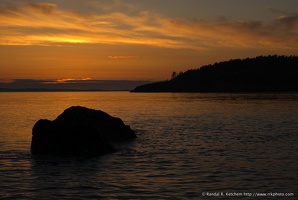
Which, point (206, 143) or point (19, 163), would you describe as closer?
point (19, 163)

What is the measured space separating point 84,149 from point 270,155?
10.3 metres

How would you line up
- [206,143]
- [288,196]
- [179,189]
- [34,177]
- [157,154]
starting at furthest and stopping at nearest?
[206,143]
[157,154]
[34,177]
[179,189]
[288,196]

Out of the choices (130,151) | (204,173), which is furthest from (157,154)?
(204,173)

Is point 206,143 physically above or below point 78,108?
below

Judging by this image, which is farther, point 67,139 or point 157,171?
point 67,139

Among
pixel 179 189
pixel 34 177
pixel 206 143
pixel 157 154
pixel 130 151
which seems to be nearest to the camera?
pixel 179 189

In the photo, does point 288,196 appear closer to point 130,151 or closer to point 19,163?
point 130,151

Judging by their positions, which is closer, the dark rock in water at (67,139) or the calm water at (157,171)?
the calm water at (157,171)

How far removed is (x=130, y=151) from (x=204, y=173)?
7.45 metres

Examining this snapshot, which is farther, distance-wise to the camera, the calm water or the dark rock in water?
the dark rock in water

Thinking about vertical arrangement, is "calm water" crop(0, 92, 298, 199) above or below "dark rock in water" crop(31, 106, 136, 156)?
below

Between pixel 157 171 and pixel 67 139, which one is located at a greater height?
pixel 67 139

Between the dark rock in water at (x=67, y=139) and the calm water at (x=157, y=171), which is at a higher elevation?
the dark rock in water at (x=67, y=139)

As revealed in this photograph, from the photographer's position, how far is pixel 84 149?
70.7 feet
